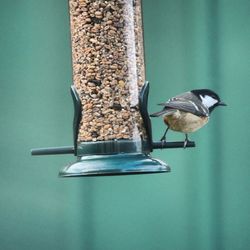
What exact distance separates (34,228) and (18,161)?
0.38 meters

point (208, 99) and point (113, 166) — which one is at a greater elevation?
point (208, 99)

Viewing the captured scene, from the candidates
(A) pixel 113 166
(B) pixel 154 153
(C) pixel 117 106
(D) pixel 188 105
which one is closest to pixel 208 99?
(D) pixel 188 105

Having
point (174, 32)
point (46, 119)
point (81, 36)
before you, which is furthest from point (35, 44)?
point (81, 36)

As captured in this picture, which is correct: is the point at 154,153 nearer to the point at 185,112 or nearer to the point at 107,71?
the point at 185,112

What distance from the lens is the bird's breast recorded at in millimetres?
4188

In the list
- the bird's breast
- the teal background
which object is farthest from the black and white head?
the teal background

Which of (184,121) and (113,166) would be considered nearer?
(113,166)

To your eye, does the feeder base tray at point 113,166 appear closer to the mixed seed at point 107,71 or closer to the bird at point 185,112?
the mixed seed at point 107,71

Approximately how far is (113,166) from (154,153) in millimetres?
1626


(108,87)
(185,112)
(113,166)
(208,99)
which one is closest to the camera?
(113,166)

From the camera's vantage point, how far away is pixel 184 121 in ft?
13.8

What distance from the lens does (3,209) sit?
209 inches

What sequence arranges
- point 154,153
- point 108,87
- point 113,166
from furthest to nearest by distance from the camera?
point 154,153 → point 108,87 → point 113,166

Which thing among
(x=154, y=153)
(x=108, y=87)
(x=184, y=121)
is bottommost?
(x=154, y=153)
